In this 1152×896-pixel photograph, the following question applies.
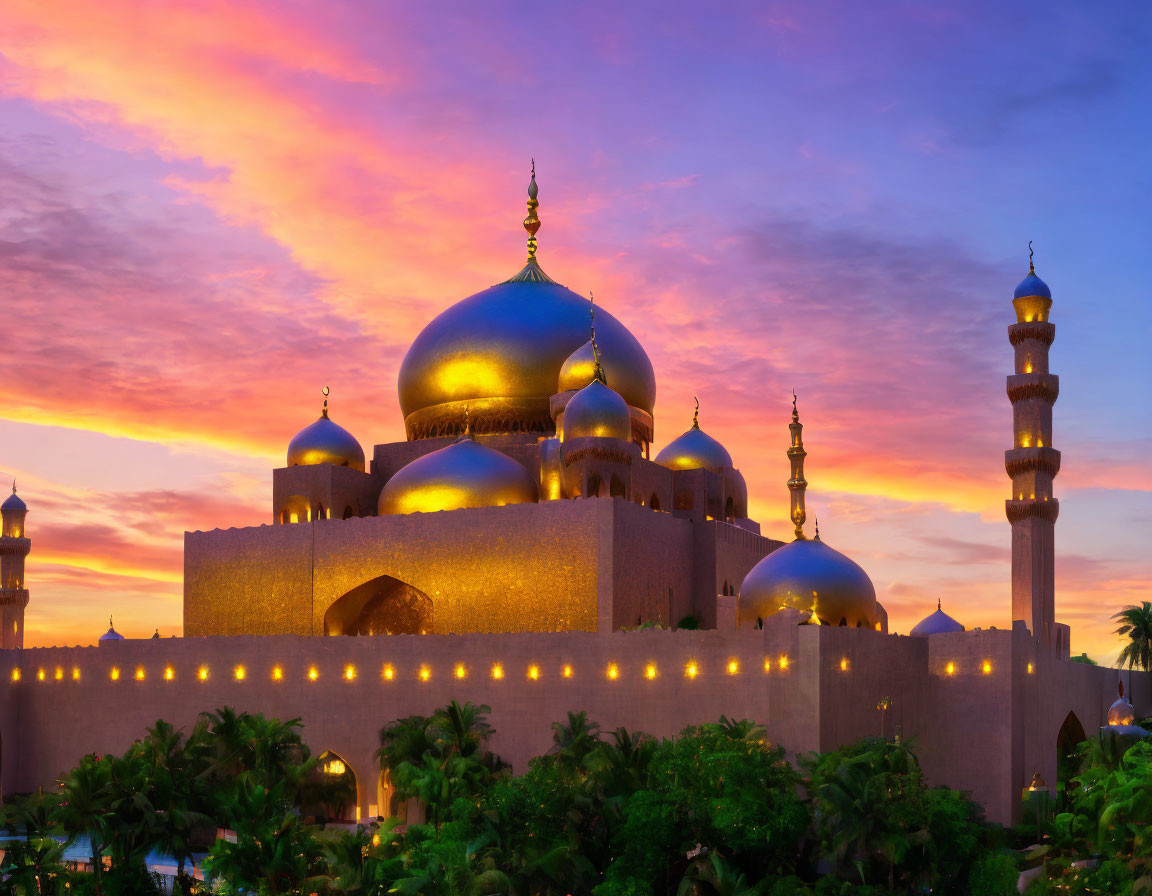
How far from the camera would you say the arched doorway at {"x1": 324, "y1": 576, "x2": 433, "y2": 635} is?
35062mm

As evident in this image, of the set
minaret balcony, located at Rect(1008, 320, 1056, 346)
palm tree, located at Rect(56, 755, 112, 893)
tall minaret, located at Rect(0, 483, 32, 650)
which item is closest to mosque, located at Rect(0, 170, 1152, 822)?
minaret balcony, located at Rect(1008, 320, 1056, 346)

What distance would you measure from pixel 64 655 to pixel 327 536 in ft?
23.9

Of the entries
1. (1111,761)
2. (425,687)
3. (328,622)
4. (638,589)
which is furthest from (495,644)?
(1111,761)

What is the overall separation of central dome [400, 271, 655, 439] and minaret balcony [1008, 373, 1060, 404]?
9760 mm

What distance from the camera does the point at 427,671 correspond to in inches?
1212

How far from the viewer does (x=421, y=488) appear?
34.9 m

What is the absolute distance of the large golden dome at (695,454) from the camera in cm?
3909

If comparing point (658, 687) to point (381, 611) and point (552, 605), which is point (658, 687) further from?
point (381, 611)

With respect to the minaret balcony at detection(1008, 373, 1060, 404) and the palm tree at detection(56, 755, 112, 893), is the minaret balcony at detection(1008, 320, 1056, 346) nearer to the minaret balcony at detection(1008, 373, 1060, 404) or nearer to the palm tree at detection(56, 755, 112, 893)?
the minaret balcony at detection(1008, 373, 1060, 404)

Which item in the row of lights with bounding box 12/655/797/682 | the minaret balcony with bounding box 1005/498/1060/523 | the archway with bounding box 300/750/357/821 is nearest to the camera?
the row of lights with bounding box 12/655/797/682

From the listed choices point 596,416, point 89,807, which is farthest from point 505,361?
point 89,807

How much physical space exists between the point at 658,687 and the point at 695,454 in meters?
11.8

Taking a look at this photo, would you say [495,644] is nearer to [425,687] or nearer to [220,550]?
[425,687]

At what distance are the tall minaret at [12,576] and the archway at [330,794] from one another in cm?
1584
